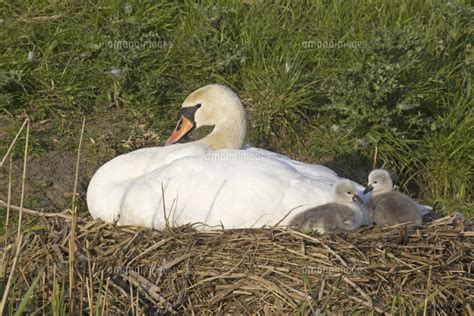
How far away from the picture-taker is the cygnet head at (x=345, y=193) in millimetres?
6453

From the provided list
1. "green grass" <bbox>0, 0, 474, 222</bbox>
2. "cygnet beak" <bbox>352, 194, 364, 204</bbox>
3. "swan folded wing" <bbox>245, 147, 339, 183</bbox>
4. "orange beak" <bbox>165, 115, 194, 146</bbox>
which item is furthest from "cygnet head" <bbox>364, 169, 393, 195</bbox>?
"green grass" <bbox>0, 0, 474, 222</bbox>

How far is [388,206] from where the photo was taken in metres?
6.65

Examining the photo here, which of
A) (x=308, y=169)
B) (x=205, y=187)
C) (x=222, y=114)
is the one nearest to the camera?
(x=205, y=187)

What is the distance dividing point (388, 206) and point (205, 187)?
1.04m

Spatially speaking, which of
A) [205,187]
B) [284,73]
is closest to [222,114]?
[205,187]

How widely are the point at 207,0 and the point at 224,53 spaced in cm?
60

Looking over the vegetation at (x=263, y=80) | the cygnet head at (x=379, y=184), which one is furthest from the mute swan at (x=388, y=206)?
the vegetation at (x=263, y=80)

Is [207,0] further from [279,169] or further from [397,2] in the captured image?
[279,169]

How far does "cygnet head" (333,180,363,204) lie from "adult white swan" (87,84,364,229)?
78 millimetres

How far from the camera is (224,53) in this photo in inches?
361

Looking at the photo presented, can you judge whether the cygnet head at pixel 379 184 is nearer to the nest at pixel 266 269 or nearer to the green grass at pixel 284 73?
the nest at pixel 266 269

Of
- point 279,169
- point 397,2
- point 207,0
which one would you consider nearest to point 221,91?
point 279,169

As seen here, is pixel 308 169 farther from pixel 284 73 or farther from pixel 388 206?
pixel 284 73

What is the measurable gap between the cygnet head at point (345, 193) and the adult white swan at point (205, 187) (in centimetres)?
8
